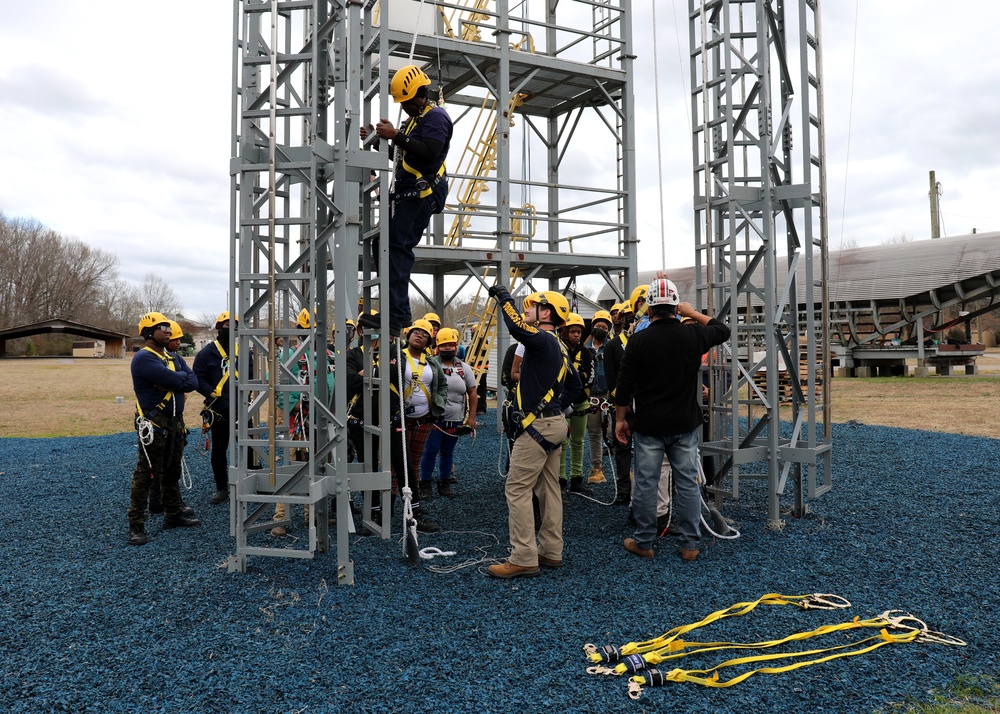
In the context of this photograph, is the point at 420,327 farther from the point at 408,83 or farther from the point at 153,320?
the point at 408,83

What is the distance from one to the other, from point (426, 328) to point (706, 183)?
12.3 ft

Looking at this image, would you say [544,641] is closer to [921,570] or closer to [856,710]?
[856,710]

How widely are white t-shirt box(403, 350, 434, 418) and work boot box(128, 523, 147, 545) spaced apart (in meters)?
2.98

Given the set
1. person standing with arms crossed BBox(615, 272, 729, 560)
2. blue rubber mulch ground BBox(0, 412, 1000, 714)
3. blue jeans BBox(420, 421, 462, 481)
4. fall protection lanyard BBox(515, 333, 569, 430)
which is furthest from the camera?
blue jeans BBox(420, 421, 462, 481)

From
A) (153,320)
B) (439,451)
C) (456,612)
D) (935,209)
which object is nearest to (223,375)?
(153,320)

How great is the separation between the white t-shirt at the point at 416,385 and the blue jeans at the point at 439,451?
2.23ft

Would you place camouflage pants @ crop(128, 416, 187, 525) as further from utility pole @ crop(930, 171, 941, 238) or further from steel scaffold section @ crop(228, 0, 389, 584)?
utility pole @ crop(930, 171, 941, 238)

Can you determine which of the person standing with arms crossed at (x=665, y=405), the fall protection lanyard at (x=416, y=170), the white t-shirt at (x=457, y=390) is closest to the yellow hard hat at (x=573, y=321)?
the person standing with arms crossed at (x=665, y=405)

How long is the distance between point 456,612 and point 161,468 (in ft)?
Answer: 13.5

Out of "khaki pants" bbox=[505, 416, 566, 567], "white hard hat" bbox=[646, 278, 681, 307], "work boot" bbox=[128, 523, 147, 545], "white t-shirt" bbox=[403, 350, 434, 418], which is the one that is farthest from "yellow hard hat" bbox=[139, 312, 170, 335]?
"white hard hat" bbox=[646, 278, 681, 307]

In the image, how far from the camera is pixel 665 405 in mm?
6223

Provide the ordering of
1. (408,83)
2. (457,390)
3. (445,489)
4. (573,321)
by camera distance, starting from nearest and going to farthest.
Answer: (408,83) → (573,321) → (445,489) → (457,390)

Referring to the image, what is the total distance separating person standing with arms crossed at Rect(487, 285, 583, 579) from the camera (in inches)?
226

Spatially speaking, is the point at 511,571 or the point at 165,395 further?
the point at 165,395
